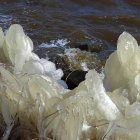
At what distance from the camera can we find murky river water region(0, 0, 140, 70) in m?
4.96

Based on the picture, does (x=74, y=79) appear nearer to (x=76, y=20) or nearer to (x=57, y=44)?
(x=57, y=44)

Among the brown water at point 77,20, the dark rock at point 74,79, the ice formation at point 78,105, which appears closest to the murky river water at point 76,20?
the brown water at point 77,20

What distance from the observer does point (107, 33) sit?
5.39 meters

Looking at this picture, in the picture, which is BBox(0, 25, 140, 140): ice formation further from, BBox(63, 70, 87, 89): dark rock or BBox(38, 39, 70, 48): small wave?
BBox(38, 39, 70, 48): small wave

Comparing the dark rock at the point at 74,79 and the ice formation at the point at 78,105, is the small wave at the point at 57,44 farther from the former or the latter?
the ice formation at the point at 78,105

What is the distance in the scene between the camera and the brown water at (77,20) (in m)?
5.04

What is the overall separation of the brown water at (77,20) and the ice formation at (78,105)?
9.32 feet

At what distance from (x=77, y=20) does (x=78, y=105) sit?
4628 millimetres

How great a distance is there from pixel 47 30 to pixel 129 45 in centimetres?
367

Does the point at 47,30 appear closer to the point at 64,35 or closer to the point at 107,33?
the point at 64,35

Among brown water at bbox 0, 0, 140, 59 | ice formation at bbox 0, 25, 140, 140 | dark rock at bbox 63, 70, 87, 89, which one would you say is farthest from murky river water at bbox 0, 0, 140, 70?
ice formation at bbox 0, 25, 140, 140

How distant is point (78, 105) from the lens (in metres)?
1.35

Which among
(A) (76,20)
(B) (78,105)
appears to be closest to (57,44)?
(A) (76,20)

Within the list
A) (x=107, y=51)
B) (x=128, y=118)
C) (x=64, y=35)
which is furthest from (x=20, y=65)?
(x=64, y=35)
